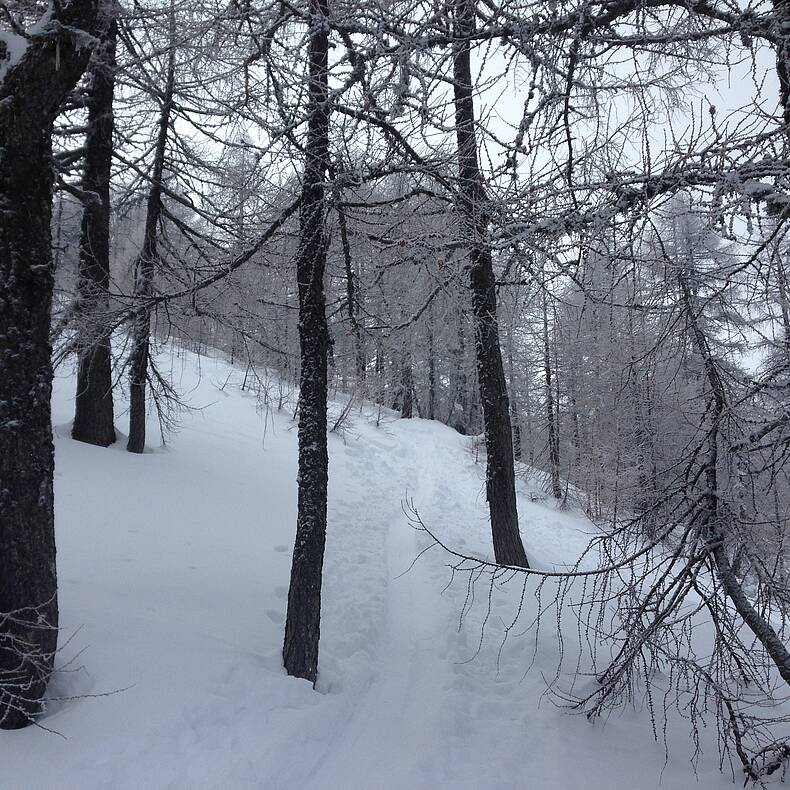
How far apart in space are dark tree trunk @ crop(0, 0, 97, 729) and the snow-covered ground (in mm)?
475

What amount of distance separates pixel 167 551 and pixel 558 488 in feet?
45.8

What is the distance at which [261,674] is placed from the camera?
490cm

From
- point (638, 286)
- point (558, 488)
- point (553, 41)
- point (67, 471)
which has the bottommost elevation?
point (558, 488)

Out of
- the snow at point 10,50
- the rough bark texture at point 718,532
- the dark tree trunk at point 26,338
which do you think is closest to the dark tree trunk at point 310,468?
the dark tree trunk at point 26,338

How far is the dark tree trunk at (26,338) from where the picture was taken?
141 inches

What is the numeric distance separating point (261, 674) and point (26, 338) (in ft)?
11.1

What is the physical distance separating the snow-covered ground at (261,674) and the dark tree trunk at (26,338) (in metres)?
0.47

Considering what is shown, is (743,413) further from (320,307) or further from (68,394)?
(68,394)

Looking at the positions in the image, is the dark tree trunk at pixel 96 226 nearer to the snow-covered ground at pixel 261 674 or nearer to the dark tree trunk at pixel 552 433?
the snow-covered ground at pixel 261 674

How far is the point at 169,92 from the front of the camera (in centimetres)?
764

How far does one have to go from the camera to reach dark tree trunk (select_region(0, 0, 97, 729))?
11.7 ft

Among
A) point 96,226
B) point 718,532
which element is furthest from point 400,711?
point 96,226

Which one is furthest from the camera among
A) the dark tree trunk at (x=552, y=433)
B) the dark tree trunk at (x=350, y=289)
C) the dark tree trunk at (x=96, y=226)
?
the dark tree trunk at (x=552, y=433)

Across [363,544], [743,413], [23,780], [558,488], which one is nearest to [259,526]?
[363,544]
